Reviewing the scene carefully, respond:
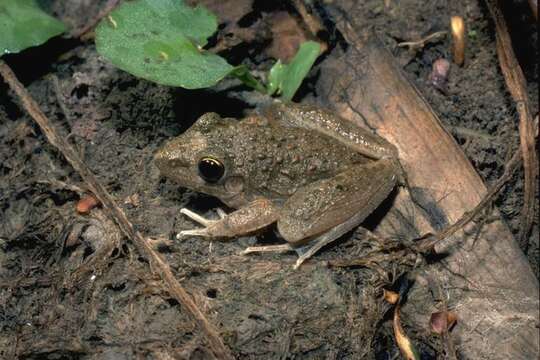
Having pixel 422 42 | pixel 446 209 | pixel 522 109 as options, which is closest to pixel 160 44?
pixel 422 42

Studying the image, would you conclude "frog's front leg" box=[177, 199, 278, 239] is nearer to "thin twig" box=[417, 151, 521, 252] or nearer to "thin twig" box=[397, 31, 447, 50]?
"thin twig" box=[417, 151, 521, 252]

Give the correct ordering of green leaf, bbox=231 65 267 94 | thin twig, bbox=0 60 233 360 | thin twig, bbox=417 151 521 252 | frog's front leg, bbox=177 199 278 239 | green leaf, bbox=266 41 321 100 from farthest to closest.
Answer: green leaf, bbox=266 41 321 100 < green leaf, bbox=231 65 267 94 < frog's front leg, bbox=177 199 278 239 < thin twig, bbox=417 151 521 252 < thin twig, bbox=0 60 233 360

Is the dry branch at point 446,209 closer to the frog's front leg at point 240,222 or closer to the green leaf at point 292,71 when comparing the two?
the green leaf at point 292,71

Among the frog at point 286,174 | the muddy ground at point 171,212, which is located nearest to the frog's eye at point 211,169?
the frog at point 286,174

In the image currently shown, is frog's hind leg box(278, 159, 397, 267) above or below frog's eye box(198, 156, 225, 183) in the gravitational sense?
below

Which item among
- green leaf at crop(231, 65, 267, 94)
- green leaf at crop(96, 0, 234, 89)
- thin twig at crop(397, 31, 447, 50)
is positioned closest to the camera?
green leaf at crop(96, 0, 234, 89)

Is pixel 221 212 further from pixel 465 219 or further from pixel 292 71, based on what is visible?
pixel 465 219

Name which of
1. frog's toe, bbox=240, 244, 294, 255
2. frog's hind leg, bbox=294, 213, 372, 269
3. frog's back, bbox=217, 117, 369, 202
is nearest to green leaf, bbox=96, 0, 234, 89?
frog's back, bbox=217, 117, 369, 202
